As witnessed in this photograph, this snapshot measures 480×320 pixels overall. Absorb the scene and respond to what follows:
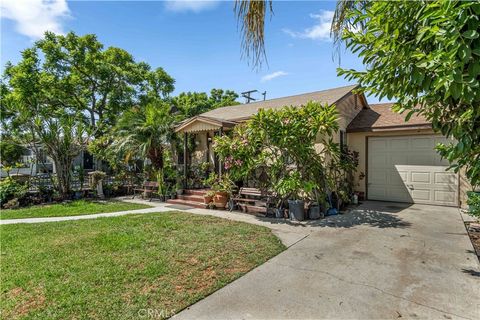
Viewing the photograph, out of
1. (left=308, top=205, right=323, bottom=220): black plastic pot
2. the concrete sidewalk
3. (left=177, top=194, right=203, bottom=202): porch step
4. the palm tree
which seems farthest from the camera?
the palm tree

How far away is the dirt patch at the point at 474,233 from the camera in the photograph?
5.62 meters

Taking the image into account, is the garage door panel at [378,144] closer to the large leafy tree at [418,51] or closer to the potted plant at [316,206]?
the potted plant at [316,206]

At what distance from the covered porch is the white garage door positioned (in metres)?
6.61

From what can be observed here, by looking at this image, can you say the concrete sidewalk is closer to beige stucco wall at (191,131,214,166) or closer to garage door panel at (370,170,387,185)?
beige stucco wall at (191,131,214,166)

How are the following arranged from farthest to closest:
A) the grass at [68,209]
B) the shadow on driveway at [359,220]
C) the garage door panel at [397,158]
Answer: the garage door panel at [397,158], the grass at [68,209], the shadow on driveway at [359,220]

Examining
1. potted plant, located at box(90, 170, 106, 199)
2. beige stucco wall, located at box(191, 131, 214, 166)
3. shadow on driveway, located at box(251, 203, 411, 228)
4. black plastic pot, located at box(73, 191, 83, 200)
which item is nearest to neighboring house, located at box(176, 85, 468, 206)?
beige stucco wall, located at box(191, 131, 214, 166)

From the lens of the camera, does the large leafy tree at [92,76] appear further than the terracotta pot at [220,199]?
Yes

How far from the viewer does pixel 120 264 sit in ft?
15.1

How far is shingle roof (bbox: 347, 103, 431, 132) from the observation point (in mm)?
10307

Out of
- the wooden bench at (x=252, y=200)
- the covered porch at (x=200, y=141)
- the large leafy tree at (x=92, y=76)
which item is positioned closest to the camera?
the wooden bench at (x=252, y=200)

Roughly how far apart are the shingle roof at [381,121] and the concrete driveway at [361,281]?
16.4 ft

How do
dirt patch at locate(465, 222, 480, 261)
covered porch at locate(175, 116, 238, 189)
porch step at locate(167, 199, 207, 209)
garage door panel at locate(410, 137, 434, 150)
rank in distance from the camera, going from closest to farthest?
dirt patch at locate(465, 222, 480, 261) → garage door panel at locate(410, 137, 434, 150) → porch step at locate(167, 199, 207, 209) → covered porch at locate(175, 116, 238, 189)
